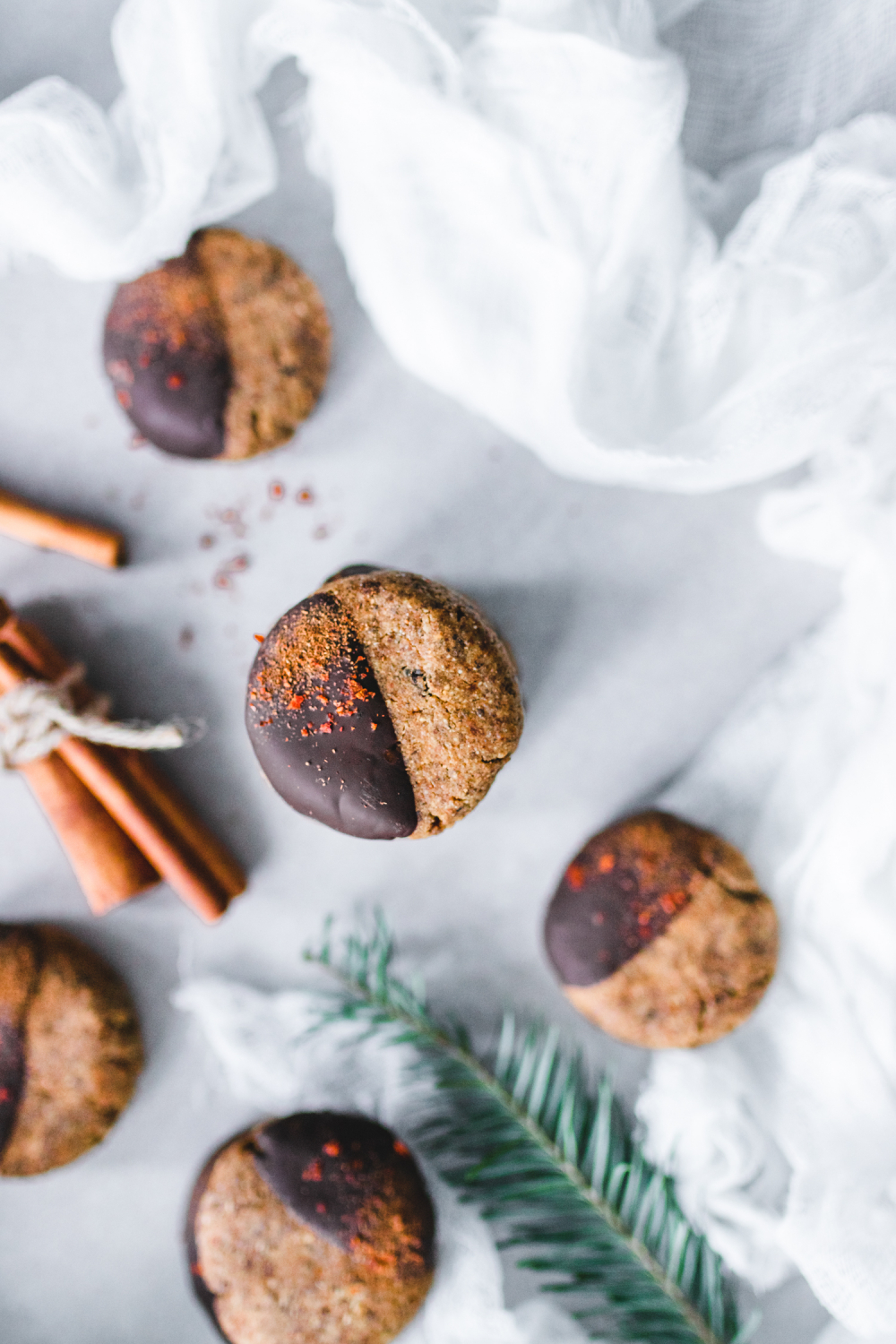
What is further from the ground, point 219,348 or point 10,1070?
point 219,348

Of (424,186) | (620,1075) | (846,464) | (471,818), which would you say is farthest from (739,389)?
(620,1075)

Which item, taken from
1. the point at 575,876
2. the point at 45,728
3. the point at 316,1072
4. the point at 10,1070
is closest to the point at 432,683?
the point at 575,876

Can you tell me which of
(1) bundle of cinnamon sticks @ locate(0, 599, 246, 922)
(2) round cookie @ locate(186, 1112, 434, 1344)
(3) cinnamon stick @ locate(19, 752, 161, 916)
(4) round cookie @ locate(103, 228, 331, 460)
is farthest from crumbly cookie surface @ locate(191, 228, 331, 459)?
(2) round cookie @ locate(186, 1112, 434, 1344)

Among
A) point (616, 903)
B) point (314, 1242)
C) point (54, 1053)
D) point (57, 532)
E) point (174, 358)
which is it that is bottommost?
point (314, 1242)

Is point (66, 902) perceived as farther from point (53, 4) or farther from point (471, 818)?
point (53, 4)

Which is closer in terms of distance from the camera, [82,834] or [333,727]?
[333,727]

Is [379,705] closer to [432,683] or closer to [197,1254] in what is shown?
[432,683]
